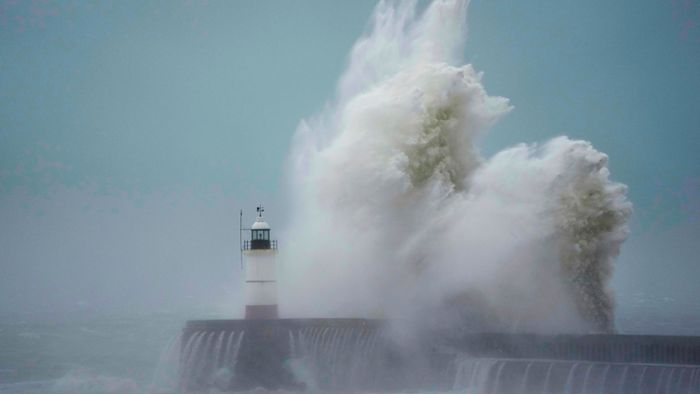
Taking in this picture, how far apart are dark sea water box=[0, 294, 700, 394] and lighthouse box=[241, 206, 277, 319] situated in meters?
2.28

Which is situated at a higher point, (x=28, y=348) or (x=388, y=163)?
(x=388, y=163)

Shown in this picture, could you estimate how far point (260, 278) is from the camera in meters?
25.2

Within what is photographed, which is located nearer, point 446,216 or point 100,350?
point 446,216

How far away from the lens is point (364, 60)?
91.9 feet

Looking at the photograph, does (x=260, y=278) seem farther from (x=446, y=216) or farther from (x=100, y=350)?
(x=100, y=350)

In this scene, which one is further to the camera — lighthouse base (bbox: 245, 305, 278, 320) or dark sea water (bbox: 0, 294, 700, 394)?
dark sea water (bbox: 0, 294, 700, 394)

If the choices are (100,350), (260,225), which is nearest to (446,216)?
(260,225)

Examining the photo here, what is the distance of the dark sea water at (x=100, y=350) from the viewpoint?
27812 millimetres

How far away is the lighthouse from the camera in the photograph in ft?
82.5

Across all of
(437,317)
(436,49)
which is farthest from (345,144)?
(437,317)

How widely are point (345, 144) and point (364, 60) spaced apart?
3.13m

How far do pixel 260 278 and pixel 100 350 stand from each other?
53.1ft

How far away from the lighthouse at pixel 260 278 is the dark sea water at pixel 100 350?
2.28 metres

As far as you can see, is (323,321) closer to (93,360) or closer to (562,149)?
(562,149)
